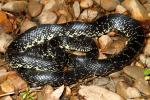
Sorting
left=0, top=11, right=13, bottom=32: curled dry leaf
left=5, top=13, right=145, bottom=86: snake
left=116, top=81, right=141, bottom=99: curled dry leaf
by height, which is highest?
left=0, top=11, right=13, bottom=32: curled dry leaf

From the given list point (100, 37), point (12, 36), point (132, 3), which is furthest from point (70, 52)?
point (132, 3)

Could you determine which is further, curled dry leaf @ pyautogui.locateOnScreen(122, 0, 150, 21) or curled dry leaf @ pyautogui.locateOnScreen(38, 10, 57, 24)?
curled dry leaf @ pyautogui.locateOnScreen(122, 0, 150, 21)

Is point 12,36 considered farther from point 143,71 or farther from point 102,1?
point 143,71

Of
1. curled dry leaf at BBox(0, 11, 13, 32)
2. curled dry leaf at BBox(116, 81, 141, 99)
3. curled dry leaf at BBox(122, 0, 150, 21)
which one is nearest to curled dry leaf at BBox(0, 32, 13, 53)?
curled dry leaf at BBox(0, 11, 13, 32)

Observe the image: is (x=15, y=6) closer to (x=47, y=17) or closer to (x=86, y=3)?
(x=47, y=17)

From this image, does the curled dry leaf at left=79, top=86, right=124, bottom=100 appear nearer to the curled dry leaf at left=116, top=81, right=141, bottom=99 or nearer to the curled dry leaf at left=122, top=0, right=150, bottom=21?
the curled dry leaf at left=116, top=81, right=141, bottom=99
